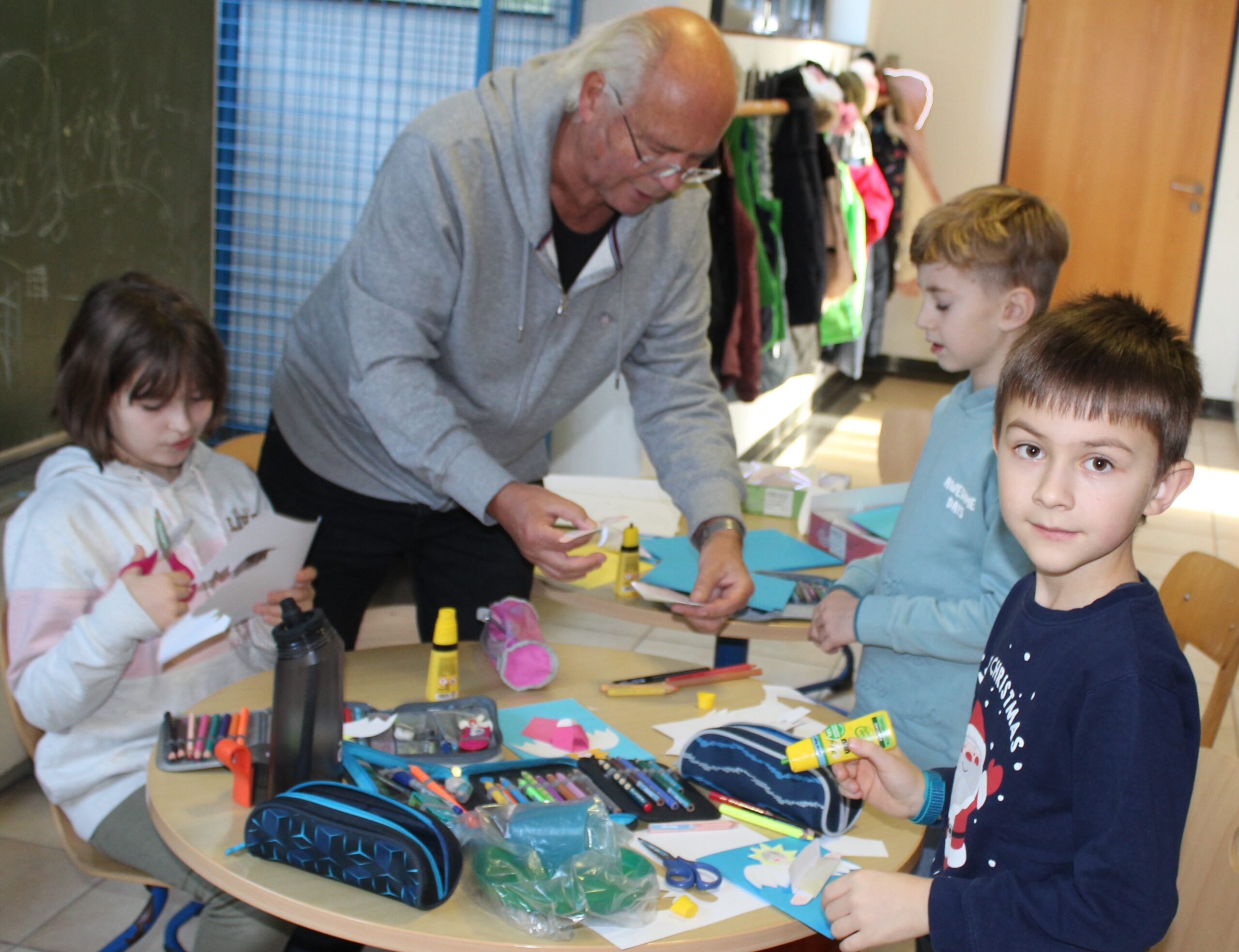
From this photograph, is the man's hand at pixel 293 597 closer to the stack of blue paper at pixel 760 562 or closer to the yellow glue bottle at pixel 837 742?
the stack of blue paper at pixel 760 562

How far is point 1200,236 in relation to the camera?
7.45 metres

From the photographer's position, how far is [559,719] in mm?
1521

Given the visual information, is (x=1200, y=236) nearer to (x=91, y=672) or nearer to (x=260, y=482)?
(x=260, y=482)

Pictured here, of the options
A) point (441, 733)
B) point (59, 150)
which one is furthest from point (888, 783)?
point (59, 150)

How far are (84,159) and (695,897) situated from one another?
2.24 meters

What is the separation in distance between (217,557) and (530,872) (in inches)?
24.8

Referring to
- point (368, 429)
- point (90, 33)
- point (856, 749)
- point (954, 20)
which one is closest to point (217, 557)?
point (368, 429)

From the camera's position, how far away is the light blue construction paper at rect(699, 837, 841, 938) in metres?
1.11

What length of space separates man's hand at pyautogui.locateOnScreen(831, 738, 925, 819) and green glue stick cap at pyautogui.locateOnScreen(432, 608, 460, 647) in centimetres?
54

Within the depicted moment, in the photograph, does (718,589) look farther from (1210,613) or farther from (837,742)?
(1210,613)

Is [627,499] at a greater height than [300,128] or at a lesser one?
lesser

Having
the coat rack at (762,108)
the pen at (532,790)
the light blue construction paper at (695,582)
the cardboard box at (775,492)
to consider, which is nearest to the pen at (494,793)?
the pen at (532,790)

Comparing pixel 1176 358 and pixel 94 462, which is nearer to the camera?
pixel 1176 358

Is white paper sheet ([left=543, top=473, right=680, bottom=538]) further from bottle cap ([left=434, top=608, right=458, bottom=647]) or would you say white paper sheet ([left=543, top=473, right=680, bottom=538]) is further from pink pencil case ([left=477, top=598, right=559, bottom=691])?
bottle cap ([left=434, top=608, right=458, bottom=647])
